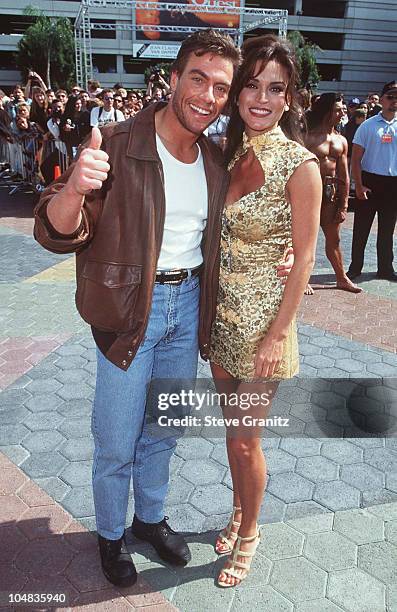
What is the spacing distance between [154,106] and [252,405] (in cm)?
132

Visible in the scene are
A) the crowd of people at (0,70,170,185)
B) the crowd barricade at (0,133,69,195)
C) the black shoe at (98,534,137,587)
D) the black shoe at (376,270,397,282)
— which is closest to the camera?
the black shoe at (98,534,137,587)

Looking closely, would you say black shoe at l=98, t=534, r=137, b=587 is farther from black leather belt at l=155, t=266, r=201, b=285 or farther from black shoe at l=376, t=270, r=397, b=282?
black shoe at l=376, t=270, r=397, b=282

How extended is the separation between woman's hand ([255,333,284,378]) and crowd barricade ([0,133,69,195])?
935 centimetres

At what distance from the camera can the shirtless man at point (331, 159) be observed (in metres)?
5.68

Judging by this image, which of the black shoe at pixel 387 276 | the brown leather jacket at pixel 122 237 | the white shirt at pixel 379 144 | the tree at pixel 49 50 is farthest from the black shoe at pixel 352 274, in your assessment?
the tree at pixel 49 50

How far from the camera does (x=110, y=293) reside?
2010mm

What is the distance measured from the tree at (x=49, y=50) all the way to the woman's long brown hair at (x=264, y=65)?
54213 millimetres

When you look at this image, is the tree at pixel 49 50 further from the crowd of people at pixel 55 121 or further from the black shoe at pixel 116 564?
the black shoe at pixel 116 564

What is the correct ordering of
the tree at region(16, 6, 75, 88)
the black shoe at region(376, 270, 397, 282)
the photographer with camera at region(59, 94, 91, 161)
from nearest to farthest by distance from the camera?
the black shoe at region(376, 270, 397, 282) → the photographer with camera at region(59, 94, 91, 161) → the tree at region(16, 6, 75, 88)

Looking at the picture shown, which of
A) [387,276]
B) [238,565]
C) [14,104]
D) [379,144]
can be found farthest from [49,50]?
[238,565]

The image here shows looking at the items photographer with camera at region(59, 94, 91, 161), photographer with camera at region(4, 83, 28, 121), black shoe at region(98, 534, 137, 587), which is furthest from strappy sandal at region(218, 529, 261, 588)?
photographer with camera at region(4, 83, 28, 121)

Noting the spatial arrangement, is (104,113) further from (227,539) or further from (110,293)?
(227,539)

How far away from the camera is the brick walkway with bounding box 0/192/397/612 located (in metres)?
2.40

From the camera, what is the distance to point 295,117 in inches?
89.2
